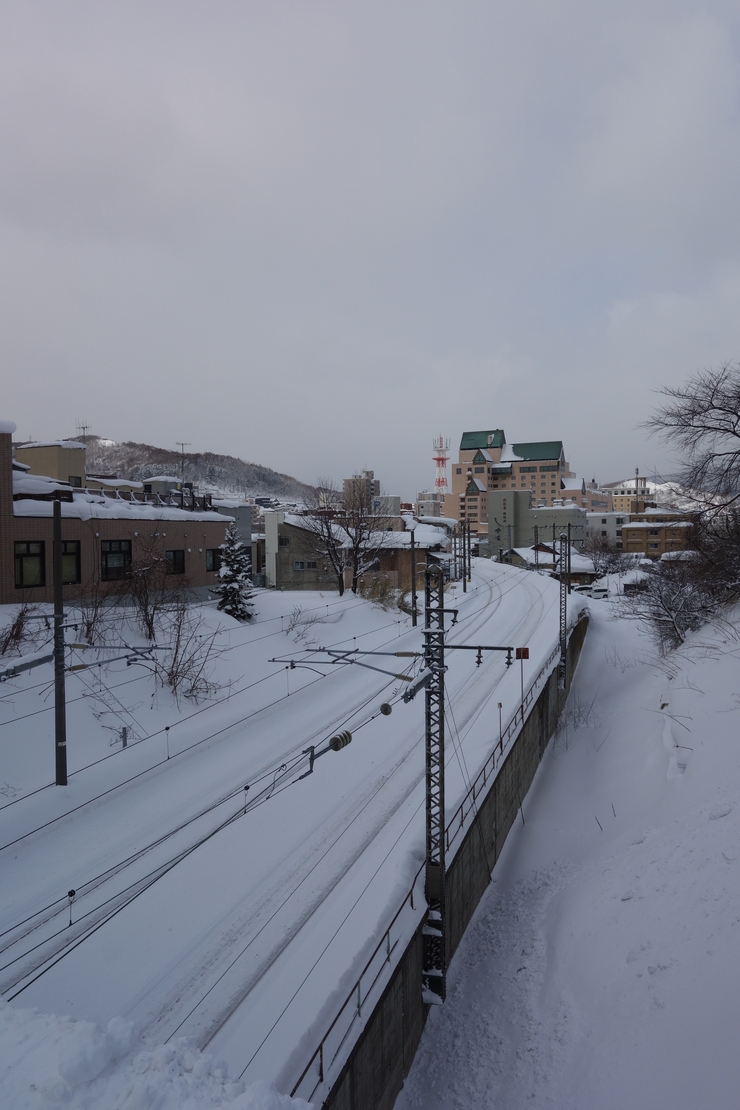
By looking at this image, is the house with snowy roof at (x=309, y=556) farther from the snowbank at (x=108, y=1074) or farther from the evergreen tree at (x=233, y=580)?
the snowbank at (x=108, y=1074)

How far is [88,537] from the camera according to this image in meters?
25.0

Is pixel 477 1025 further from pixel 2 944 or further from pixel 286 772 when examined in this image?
pixel 2 944

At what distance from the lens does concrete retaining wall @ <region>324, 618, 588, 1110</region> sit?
8.73 m

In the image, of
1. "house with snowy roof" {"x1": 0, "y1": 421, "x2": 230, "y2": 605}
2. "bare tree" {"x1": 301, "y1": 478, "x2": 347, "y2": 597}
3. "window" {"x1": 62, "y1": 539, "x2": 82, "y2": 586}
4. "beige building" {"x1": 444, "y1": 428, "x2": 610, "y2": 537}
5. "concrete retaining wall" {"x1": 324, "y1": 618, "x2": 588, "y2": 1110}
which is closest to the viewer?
"concrete retaining wall" {"x1": 324, "y1": 618, "x2": 588, "y2": 1110}

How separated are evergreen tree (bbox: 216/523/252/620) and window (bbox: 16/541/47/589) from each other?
303 inches

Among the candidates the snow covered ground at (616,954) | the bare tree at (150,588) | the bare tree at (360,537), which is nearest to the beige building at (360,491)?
the bare tree at (360,537)

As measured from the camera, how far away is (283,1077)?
25.4 feet

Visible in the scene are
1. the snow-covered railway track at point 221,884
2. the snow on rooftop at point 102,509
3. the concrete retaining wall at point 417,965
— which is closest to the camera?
the concrete retaining wall at point 417,965

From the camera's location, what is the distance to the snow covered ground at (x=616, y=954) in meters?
9.42

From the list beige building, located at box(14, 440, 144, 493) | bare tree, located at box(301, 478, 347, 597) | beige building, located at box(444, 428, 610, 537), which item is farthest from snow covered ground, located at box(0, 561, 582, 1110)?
beige building, located at box(444, 428, 610, 537)

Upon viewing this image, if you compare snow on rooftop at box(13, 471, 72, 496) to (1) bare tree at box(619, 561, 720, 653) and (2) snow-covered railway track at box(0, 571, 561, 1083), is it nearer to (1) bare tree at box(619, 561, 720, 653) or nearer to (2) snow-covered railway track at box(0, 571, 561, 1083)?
→ (2) snow-covered railway track at box(0, 571, 561, 1083)

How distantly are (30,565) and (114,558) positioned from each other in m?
3.79

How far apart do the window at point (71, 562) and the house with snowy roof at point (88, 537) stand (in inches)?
1.4

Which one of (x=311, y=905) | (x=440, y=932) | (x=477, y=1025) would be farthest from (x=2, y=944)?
(x=477, y=1025)
